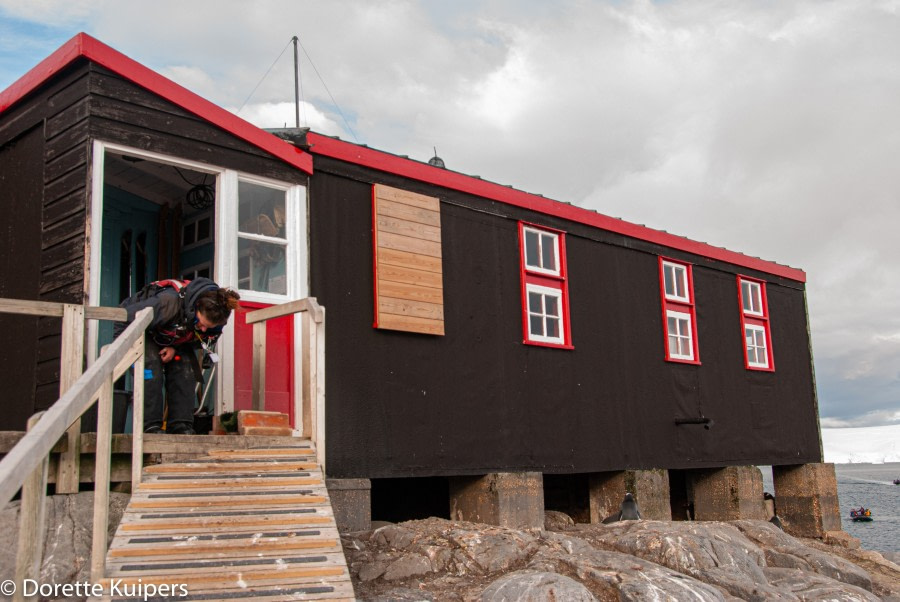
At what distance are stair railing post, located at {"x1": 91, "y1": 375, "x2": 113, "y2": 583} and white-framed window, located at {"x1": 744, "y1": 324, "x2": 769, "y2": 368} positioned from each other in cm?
1253

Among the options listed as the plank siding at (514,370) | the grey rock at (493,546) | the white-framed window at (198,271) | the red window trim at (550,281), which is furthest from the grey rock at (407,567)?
the red window trim at (550,281)

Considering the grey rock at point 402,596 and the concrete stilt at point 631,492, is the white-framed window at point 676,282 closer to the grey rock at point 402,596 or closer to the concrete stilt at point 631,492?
the concrete stilt at point 631,492

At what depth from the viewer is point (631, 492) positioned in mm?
12680

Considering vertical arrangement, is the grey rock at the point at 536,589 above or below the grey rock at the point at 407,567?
below

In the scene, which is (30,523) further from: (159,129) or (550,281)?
(550,281)

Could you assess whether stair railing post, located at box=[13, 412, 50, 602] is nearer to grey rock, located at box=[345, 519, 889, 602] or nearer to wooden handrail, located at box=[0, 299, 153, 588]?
wooden handrail, located at box=[0, 299, 153, 588]

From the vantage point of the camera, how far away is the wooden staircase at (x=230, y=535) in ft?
16.4

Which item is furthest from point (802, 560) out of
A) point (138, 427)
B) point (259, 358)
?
point (138, 427)

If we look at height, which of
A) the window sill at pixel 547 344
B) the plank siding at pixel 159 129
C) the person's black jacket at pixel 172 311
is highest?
the plank siding at pixel 159 129

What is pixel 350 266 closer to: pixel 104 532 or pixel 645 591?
pixel 645 591

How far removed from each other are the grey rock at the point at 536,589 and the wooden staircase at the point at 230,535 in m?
1.46

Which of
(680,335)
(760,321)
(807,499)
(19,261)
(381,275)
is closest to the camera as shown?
(19,261)

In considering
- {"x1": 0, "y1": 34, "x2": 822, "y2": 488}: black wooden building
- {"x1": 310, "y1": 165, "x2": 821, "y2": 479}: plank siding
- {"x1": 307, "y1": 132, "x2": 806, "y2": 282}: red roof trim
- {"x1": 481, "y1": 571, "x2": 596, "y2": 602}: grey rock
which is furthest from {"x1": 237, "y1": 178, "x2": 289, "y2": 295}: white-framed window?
{"x1": 481, "y1": 571, "x2": 596, "y2": 602}: grey rock

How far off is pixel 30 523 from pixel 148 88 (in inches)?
198
